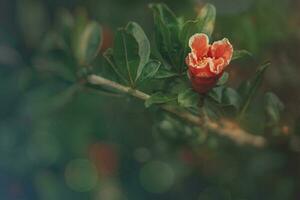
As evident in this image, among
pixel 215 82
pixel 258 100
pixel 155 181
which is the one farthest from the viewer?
pixel 155 181

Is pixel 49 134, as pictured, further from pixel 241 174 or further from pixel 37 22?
pixel 241 174

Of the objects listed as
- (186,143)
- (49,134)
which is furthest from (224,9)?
(49,134)

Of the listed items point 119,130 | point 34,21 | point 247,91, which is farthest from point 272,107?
point 34,21

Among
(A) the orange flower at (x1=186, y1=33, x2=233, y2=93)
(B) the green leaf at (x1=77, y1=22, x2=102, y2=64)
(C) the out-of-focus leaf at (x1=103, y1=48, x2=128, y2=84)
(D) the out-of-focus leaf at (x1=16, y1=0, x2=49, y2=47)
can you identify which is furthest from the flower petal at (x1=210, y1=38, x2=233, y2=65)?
(D) the out-of-focus leaf at (x1=16, y1=0, x2=49, y2=47)

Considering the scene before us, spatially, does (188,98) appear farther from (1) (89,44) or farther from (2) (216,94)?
(1) (89,44)

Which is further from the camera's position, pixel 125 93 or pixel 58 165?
pixel 58 165

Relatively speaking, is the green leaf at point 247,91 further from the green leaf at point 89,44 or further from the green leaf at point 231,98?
the green leaf at point 89,44

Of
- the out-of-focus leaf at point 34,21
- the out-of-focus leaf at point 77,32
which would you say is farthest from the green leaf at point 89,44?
the out-of-focus leaf at point 34,21
